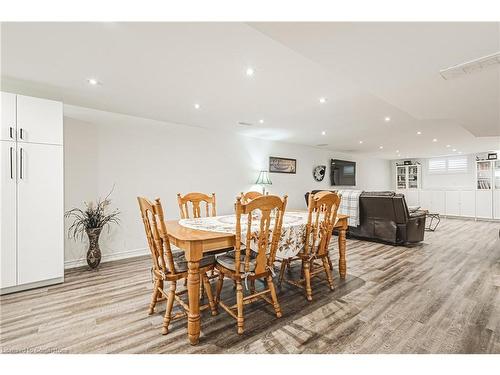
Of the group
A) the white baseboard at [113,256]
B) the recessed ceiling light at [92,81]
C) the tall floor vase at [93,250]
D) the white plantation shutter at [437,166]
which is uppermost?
the recessed ceiling light at [92,81]

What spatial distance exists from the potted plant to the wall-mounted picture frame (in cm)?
361

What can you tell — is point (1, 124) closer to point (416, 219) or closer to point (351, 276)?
point (351, 276)

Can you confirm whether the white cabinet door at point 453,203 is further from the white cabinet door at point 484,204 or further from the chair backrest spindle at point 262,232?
the chair backrest spindle at point 262,232

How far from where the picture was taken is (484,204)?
7785mm

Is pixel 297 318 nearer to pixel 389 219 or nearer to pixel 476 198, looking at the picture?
pixel 389 219

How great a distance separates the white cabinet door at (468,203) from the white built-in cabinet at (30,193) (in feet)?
36.2

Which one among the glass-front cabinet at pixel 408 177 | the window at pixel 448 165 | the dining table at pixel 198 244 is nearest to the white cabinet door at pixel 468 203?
the window at pixel 448 165

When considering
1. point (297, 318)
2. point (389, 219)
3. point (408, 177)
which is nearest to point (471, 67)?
point (297, 318)

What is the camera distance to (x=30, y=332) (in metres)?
1.83

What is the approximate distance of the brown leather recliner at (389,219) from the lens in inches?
168

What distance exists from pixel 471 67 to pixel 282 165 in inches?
171

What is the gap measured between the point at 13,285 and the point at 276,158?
4.97 metres
